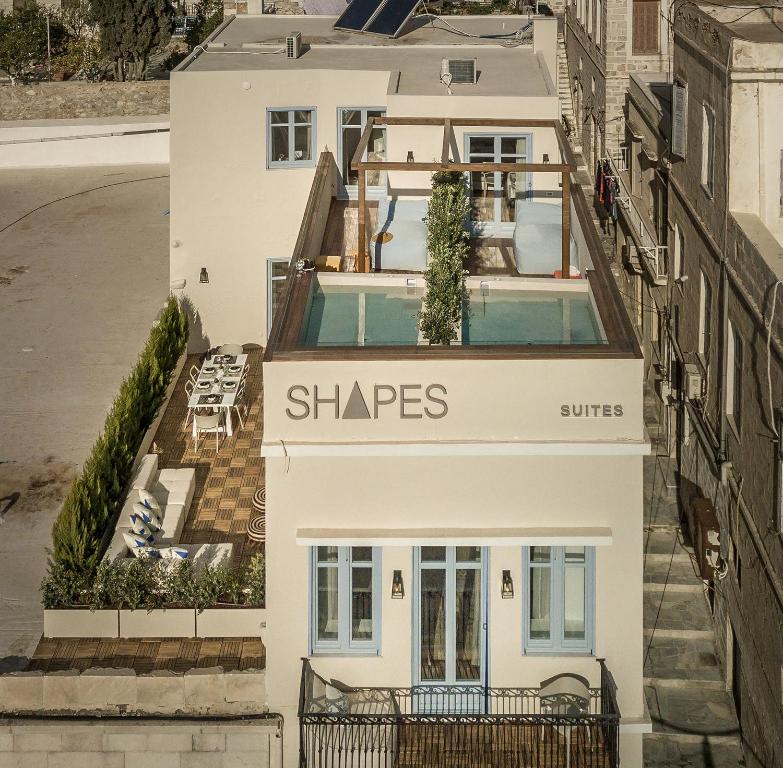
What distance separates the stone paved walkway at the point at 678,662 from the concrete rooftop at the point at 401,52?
28.8 feet

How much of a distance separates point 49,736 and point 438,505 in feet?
20.2

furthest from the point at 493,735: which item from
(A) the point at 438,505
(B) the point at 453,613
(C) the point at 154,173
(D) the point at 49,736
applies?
(C) the point at 154,173

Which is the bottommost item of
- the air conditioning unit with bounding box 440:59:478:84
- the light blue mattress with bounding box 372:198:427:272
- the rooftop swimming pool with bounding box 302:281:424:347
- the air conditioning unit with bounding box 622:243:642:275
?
the air conditioning unit with bounding box 622:243:642:275

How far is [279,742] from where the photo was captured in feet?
56.7

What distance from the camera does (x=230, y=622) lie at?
19328mm

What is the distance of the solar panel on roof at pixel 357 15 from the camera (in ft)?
111

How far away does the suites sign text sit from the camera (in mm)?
15828

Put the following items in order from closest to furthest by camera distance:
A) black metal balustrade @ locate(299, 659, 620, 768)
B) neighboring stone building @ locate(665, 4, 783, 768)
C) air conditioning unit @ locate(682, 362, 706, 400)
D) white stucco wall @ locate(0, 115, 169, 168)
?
1. black metal balustrade @ locate(299, 659, 620, 768)
2. neighboring stone building @ locate(665, 4, 783, 768)
3. air conditioning unit @ locate(682, 362, 706, 400)
4. white stucco wall @ locate(0, 115, 169, 168)

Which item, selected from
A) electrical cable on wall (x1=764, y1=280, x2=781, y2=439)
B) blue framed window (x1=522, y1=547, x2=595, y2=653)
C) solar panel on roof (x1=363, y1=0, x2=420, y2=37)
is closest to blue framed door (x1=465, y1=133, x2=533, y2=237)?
electrical cable on wall (x1=764, y1=280, x2=781, y2=439)

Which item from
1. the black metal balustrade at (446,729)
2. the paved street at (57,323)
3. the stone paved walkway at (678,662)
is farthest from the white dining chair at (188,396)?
the black metal balustrade at (446,729)

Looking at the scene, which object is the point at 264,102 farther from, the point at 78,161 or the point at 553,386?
→ the point at 78,161

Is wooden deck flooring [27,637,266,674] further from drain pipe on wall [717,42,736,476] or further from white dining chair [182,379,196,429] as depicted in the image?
drain pipe on wall [717,42,736,476]

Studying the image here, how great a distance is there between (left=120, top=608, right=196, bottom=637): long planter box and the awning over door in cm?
394

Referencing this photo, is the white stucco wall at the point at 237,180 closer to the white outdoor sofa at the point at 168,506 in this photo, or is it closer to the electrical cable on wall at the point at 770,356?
the white outdoor sofa at the point at 168,506
